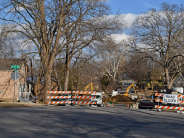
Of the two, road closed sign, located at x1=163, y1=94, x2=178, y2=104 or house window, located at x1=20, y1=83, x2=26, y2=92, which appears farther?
house window, located at x1=20, y1=83, x2=26, y2=92

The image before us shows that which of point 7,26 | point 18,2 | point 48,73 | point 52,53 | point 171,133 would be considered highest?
point 18,2

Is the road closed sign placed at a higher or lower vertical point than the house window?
lower

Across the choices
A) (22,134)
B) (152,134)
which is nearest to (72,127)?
(22,134)

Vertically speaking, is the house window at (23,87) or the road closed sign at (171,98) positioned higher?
the house window at (23,87)

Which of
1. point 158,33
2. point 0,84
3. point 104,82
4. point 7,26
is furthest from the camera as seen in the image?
point 104,82

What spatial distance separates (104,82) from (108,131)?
241ft

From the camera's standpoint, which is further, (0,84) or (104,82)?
(104,82)

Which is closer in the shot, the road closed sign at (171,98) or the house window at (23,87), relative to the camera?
the road closed sign at (171,98)

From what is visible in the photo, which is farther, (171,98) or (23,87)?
(23,87)

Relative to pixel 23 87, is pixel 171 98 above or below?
below

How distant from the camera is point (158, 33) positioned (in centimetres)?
4378

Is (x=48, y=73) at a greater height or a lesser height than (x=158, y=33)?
lesser

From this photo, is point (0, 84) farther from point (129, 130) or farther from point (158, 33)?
point (129, 130)

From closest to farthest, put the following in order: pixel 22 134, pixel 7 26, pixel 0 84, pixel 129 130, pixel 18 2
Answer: pixel 22 134, pixel 129 130, pixel 18 2, pixel 7 26, pixel 0 84
